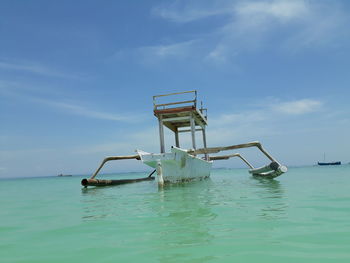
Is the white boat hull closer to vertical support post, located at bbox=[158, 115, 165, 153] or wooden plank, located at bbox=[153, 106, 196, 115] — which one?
vertical support post, located at bbox=[158, 115, 165, 153]

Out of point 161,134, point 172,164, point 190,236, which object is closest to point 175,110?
point 161,134

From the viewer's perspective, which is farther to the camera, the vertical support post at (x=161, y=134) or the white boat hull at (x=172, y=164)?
the vertical support post at (x=161, y=134)

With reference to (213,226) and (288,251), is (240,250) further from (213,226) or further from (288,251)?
(213,226)

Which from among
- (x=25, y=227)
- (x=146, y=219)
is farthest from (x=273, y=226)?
(x=25, y=227)

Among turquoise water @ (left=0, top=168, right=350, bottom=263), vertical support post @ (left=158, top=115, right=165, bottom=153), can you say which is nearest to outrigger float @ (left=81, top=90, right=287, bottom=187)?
vertical support post @ (left=158, top=115, right=165, bottom=153)

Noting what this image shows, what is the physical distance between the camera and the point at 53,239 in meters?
4.56

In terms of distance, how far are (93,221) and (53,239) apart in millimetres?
1368

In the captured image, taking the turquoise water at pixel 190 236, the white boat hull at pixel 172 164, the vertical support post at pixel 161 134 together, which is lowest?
the turquoise water at pixel 190 236

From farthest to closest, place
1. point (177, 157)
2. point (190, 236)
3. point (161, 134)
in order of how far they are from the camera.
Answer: point (161, 134) < point (177, 157) < point (190, 236)

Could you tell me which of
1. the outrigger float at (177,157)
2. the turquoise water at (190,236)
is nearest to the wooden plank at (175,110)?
the outrigger float at (177,157)

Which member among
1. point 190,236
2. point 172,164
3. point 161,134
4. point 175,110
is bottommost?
point 190,236

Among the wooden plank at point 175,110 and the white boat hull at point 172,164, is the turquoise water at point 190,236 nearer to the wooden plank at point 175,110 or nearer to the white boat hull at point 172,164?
the white boat hull at point 172,164

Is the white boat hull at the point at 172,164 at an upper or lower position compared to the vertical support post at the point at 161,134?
lower

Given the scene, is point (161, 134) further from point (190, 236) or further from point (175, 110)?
point (190, 236)
